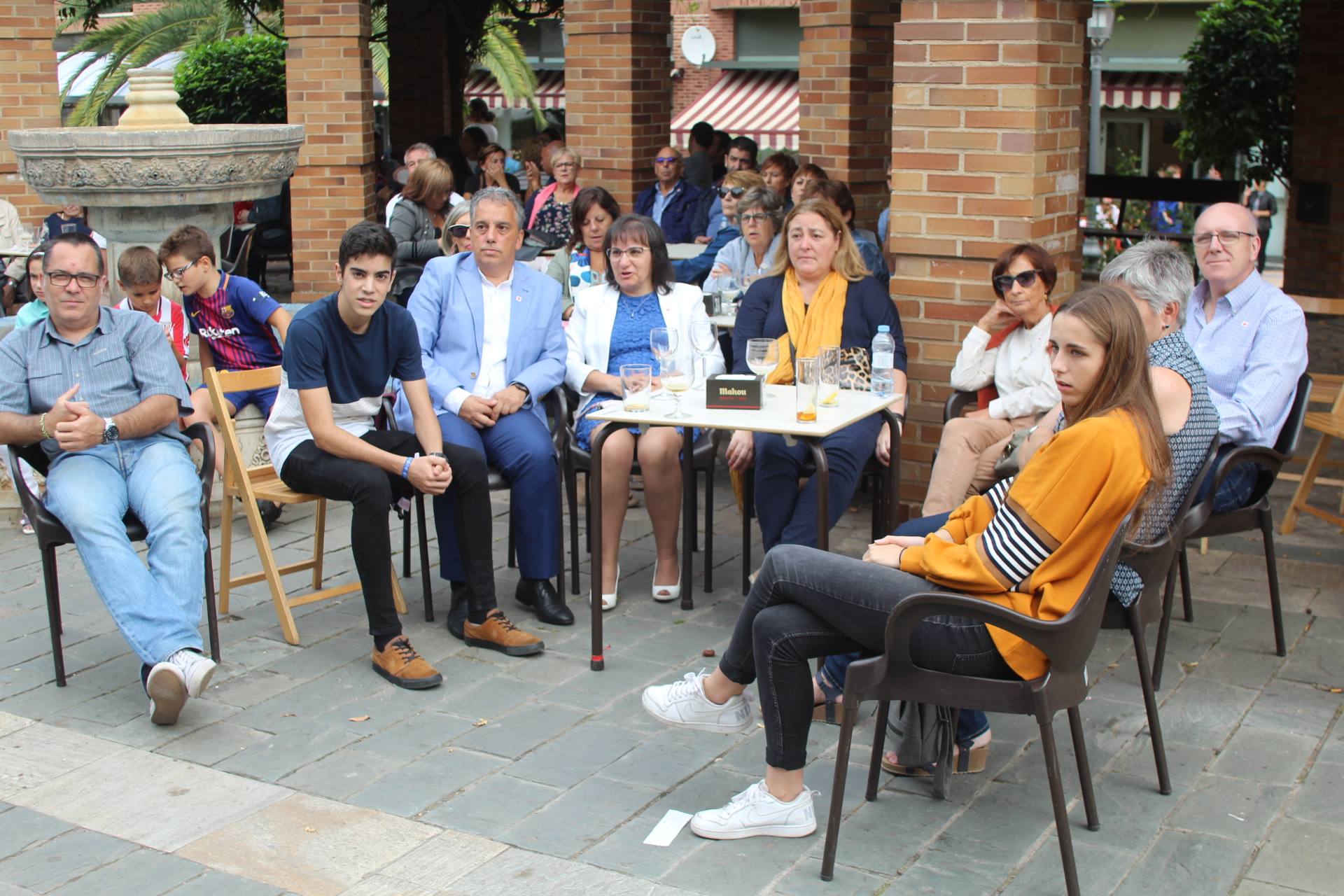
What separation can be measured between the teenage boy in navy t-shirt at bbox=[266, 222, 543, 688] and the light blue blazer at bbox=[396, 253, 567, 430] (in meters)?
0.40

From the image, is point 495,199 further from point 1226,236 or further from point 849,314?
point 1226,236

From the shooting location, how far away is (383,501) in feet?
15.9

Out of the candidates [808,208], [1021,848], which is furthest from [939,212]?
[1021,848]

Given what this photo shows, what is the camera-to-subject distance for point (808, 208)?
5.55 meters

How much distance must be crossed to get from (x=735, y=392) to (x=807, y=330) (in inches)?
30.5

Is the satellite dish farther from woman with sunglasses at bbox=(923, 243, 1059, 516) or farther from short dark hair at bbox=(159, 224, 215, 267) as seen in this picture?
woman with sunglasses at bbox=(923, 243, 1059, 516)

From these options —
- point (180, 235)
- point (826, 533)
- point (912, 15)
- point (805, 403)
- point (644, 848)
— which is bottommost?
point (644, 848)

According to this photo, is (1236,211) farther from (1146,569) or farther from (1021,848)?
(1021,848)

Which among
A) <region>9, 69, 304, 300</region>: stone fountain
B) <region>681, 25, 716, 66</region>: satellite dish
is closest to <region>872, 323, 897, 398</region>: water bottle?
<region>9, 69, 304, 300</region>: stone fountain

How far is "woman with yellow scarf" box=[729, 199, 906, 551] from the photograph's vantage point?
517 cm

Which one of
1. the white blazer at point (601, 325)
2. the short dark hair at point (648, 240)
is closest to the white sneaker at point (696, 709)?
the white blazer at point (601, 325)

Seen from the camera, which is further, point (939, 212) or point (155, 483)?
point (939, 212)

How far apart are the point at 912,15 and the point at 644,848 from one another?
367 centimetres

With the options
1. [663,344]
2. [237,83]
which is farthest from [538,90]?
[663,344]
